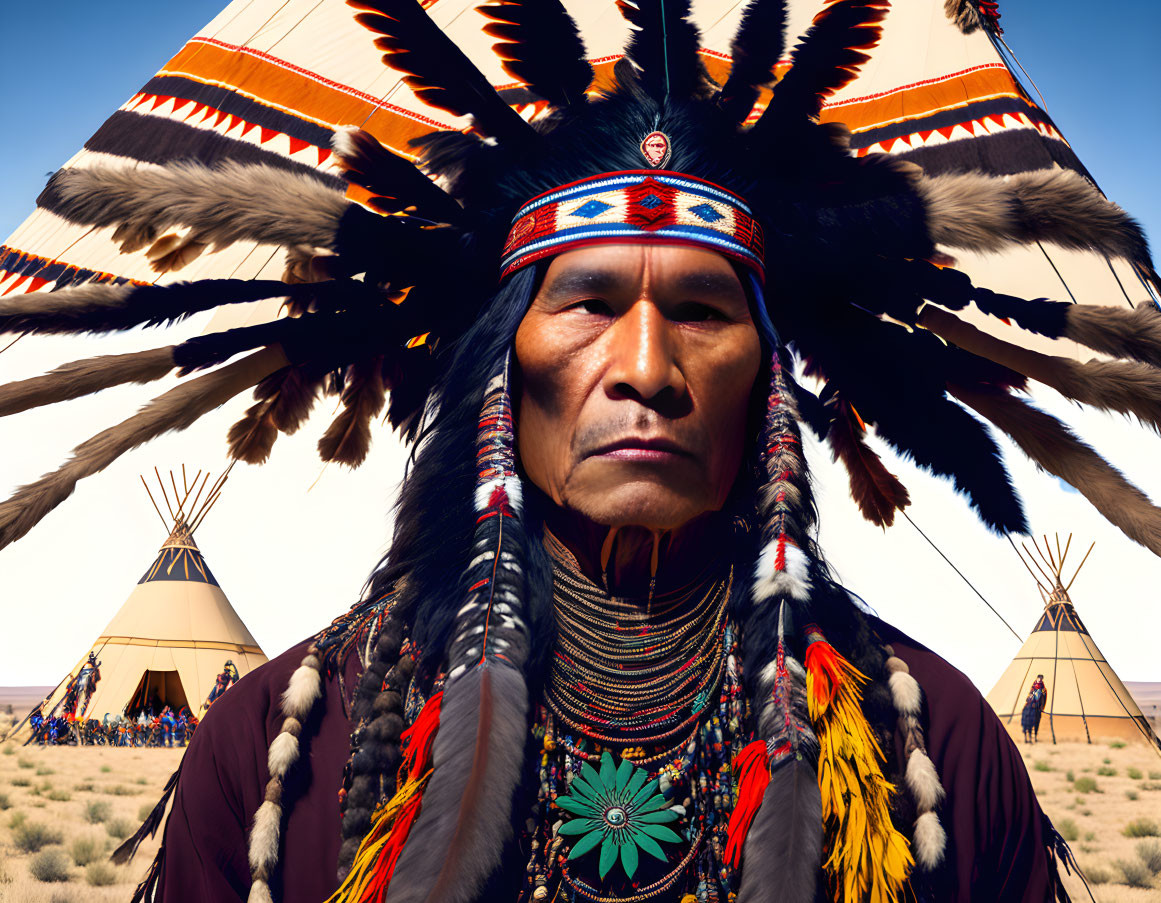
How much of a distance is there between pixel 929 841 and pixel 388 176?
→ 6.80 ft

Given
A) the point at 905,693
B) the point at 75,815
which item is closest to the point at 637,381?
the point at 905,693

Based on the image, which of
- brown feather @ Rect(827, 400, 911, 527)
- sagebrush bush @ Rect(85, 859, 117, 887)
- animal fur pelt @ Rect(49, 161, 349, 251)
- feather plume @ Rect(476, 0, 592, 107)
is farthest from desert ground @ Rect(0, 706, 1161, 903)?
feather plume @ Rect(476, 0, 592, 107)

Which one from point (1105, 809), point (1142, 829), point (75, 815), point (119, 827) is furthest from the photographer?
point (1105, 809)

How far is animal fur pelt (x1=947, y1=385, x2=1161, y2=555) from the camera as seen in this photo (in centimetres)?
227

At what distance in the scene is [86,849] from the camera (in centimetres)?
1223

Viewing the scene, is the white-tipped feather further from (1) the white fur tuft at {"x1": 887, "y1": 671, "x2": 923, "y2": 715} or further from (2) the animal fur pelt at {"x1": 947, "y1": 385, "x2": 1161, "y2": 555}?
(2) the animal fur pelt at {"x1": 947, "y1": 385, "x2": 1161, "y2": 555}

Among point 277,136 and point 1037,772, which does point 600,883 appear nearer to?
point 277,136

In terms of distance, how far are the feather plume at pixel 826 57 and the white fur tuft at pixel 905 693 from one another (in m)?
1.49

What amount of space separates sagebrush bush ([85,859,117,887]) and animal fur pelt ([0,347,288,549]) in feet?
37.0

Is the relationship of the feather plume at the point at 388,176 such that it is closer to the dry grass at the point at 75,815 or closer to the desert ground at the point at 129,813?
the dry grass at the point at 75,815

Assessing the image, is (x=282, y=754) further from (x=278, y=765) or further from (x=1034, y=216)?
(x=1034, y=216)

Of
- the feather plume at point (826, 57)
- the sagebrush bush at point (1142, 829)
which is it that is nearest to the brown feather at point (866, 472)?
the feather plume at point (826, 57)

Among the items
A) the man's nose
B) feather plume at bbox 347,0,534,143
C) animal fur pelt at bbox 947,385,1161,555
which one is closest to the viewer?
the man's nose

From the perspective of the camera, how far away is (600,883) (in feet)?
6.28
